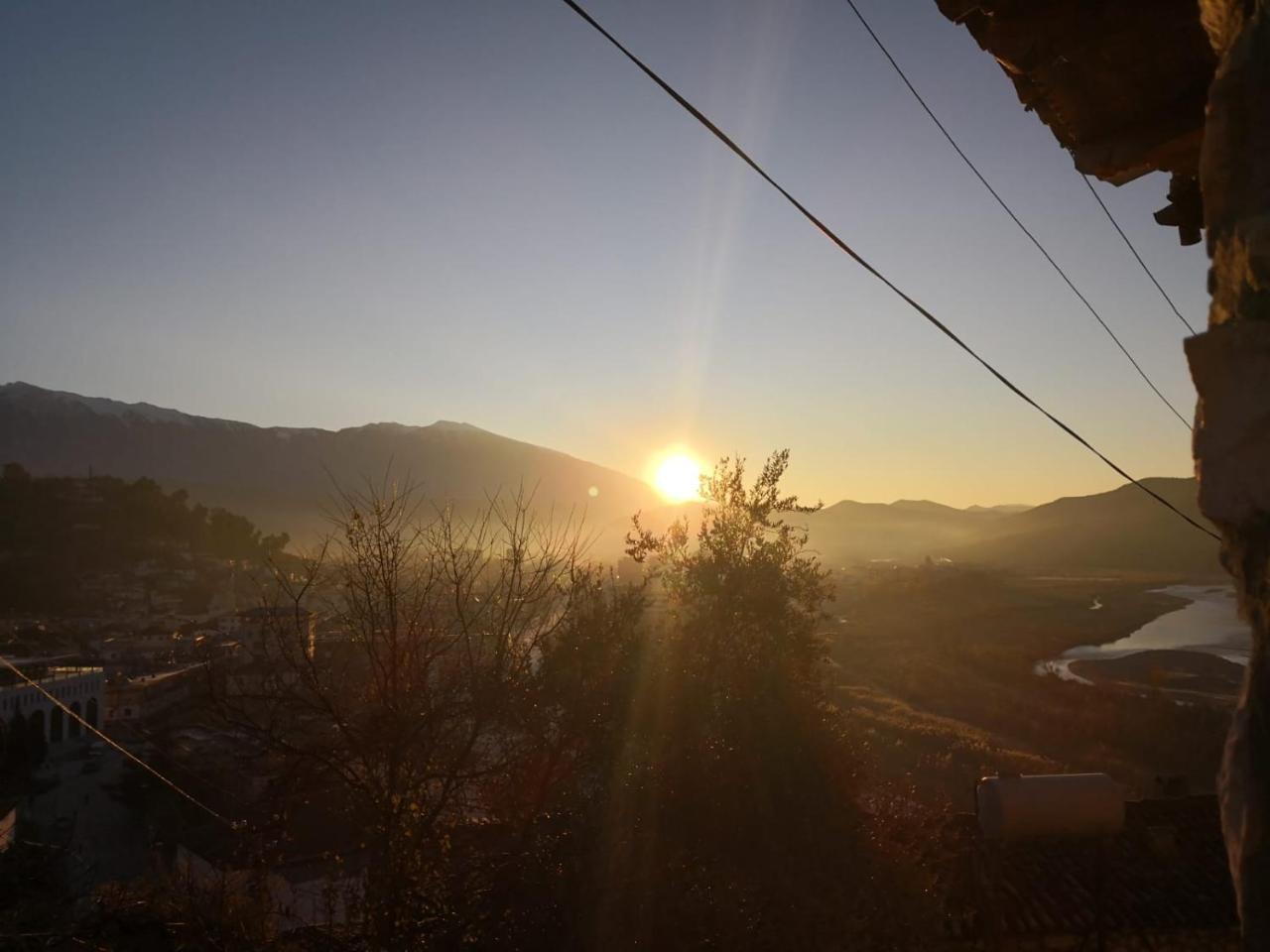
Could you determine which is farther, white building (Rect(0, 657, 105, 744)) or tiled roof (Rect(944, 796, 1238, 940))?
white building (Rect(0, 657, 105, 744))

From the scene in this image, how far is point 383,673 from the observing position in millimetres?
7805

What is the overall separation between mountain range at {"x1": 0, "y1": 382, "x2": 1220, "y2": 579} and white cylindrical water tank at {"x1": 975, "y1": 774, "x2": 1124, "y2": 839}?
101 m

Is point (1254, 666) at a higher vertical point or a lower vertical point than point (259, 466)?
lower

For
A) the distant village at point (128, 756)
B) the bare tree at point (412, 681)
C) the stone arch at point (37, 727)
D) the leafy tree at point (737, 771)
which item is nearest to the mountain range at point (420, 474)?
the distant village at point (128, 756)

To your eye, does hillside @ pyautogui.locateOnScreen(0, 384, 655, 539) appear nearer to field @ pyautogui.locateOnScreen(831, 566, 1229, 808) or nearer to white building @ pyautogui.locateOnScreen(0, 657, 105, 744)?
field @ pyautogui.locateOnScreen(831, 566, 1229, 808)

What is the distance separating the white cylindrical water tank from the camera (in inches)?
304

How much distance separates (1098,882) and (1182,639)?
49824mm

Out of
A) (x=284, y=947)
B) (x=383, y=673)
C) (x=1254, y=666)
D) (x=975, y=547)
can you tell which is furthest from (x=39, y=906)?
(x=975, y=547)

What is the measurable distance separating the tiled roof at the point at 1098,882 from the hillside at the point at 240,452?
122 m

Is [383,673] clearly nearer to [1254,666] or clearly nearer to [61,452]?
[1254,666]

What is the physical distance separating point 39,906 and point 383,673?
4555 mm

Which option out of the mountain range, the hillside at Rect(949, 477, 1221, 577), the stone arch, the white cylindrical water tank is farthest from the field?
the mountain range

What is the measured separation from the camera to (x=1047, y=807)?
7.90 meters

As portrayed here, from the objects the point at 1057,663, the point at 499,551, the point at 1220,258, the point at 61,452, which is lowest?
the point at 1057,663
